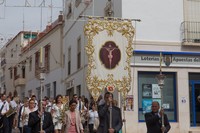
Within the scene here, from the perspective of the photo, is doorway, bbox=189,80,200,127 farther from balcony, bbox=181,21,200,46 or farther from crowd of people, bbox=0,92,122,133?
crowd of people, bbox=0,92,122,133

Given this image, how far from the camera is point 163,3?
63.9ft

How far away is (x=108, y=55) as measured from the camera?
39.3 feet

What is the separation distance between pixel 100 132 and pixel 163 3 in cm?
1152

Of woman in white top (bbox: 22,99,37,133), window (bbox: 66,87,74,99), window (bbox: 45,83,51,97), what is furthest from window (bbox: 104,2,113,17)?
window (bbox: 45,83,51,97)

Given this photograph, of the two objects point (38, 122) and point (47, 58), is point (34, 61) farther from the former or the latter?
point (38, 122)

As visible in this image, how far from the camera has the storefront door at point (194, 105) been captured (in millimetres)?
19031

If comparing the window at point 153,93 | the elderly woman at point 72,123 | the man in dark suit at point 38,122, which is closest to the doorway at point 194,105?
the window at point 153,93

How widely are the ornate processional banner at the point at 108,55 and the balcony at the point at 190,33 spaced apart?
723 cm

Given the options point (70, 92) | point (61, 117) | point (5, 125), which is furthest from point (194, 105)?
point (70, 92)

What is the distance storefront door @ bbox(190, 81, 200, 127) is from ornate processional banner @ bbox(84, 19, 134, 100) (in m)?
7.59

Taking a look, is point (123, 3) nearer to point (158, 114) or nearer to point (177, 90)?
point (177, 90)

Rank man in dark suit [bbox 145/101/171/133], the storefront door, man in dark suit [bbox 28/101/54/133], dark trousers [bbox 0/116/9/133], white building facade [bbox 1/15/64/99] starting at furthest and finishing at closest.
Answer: white building facade [bbox 1/15/64/99] → the storefront door → dark trousers [bbox 0/116/9/133] → man in dark suit [bbox 28/101/54/133] → man in dark suit [bbox 145/101/171/133]

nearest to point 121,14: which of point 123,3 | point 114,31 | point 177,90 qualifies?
point 123,3

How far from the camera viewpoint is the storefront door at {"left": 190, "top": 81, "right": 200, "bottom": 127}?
1903cm
